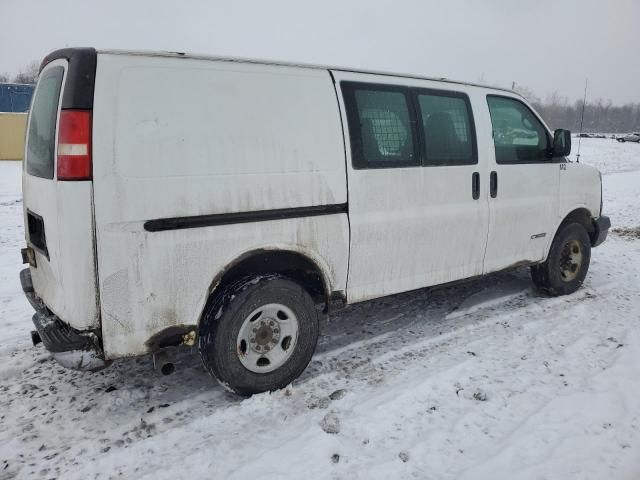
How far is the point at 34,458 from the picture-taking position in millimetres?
2744

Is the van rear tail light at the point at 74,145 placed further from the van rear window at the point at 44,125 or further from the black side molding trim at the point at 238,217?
the black side molding trim at the point at 238,217

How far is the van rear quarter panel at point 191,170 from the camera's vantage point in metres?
2.73

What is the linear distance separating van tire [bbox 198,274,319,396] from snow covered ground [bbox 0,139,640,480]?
150 mm

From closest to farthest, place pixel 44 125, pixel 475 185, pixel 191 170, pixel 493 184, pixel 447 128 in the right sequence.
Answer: pixel 191 170, pixel 44 125, pixel 447 128, pixel 475 185, pixel 493 184

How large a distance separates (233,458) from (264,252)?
125 centimetres

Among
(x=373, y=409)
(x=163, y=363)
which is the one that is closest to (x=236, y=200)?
(x=163, y=363)

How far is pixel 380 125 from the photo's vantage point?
3.77 meters

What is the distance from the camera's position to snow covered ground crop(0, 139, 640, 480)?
8.93 feet

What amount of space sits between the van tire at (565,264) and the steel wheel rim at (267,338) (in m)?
3.27

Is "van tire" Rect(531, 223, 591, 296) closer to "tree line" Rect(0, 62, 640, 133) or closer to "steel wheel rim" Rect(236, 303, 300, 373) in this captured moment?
"steel wheel rim" Rect(236, 303, 300, 373)

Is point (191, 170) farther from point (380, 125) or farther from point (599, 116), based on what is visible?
point (599, 116)

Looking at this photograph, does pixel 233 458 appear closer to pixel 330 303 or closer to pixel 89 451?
pixel 89 451

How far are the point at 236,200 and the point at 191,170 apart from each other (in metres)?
0.34

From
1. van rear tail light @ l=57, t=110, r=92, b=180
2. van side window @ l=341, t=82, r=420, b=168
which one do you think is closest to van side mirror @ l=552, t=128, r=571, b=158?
van side window @ l=341, t=82, r=420, b=168
